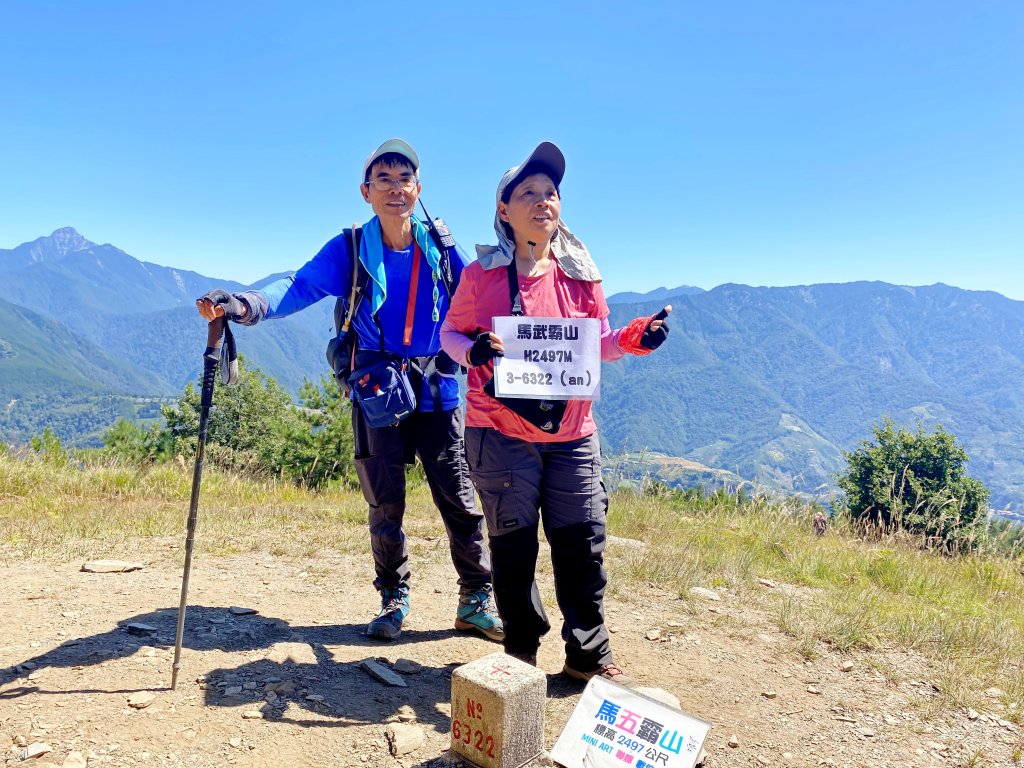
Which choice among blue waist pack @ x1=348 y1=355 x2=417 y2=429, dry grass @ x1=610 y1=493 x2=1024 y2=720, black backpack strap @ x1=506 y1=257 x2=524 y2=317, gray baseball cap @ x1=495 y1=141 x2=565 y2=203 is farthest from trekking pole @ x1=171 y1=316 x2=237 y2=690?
dry grass @ x1=610 y1=493 x2=1024 y2=720

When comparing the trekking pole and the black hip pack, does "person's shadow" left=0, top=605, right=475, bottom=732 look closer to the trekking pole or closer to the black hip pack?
the trekking pole

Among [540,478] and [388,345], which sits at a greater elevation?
[388,345]

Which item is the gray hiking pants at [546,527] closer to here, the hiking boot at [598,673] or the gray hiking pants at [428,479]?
the hiking boot at [598,673]

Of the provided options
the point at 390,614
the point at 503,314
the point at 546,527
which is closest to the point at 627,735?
the point at 546,527

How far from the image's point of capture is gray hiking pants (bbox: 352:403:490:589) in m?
3.85

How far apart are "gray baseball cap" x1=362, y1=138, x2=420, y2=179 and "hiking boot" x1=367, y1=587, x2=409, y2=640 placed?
2629 millimetres

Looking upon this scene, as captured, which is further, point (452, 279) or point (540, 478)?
point (452, 279)

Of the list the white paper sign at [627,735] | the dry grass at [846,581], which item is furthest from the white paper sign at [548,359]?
the dry grass at [846,581]

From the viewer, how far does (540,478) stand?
10.5 feet

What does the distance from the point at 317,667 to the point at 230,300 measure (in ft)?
6.63

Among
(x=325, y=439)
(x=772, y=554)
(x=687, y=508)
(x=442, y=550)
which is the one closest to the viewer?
(x=442, y=550)

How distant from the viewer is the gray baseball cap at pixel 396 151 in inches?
146

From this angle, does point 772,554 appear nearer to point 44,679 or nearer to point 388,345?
point 388,345

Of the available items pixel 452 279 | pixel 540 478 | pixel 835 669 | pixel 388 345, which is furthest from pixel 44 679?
pixel 835 669
